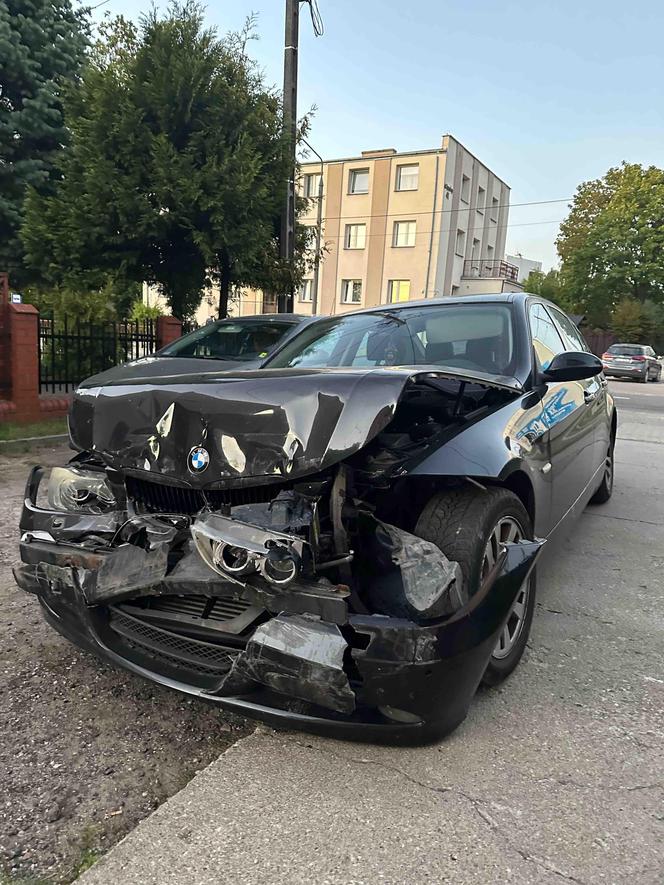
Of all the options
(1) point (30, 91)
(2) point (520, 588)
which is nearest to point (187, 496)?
(2) point (520, 588)

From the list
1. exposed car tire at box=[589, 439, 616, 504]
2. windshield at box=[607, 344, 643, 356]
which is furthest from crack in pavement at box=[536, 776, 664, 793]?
windshield at box=[607, 344, 643, 356]

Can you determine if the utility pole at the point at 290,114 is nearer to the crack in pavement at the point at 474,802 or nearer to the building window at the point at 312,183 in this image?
the crack in pavement at the point at 474,802

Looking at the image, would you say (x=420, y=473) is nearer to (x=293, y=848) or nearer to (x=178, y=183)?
(x=293, y=848)

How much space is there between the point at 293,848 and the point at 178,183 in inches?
333

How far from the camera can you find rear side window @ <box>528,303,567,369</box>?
3.54m

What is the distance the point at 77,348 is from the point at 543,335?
24.4ft

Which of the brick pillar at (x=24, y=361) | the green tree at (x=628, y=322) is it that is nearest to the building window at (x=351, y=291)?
the green tree at (x=628, y=322)

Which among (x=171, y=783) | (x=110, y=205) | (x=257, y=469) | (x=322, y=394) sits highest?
(x=110, y=205)

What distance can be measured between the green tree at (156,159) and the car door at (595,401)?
5745mm

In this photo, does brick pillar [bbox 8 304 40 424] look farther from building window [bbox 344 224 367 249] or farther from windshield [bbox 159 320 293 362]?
building window [bbox 344 224 367 249]

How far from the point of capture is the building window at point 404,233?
32.5m

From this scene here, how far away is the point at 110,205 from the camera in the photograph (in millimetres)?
8688

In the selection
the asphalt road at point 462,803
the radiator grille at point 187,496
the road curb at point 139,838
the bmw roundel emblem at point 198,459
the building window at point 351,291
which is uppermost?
the building window at point 351,291

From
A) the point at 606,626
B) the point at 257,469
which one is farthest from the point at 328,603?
the point at 606,626
